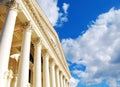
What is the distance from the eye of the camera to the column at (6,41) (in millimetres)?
21844

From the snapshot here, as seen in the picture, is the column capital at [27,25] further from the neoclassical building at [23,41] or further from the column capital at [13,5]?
the column capital at [13,5]

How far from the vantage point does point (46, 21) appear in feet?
143

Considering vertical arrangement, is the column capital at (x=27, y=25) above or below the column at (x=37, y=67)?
above

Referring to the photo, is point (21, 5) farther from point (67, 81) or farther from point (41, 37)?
point (67, 81)

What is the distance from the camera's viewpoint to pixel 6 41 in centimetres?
2369

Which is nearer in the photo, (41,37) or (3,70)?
(3,70)

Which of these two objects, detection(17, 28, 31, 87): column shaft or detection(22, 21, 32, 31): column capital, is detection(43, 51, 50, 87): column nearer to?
detection(22, 21, 32, 31): column capital

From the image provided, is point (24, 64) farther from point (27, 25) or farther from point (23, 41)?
point (27, 25)

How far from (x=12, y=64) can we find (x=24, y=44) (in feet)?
55.7

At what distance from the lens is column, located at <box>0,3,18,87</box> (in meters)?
21.8

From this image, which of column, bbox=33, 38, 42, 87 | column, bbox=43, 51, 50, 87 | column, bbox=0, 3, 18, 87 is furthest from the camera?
column, bbox=43, 51, 50, 87

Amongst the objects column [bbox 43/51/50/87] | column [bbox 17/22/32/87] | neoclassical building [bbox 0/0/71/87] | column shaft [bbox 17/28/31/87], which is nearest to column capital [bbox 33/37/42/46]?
neoclassical building [bbox 0/0/71/87]

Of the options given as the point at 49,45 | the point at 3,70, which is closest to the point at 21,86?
the point at 3,70

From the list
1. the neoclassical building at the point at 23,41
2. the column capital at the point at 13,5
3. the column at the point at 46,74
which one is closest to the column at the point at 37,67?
the neoclassical building at the point at 23,41
